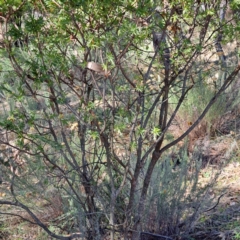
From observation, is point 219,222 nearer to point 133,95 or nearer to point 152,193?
point 152,193

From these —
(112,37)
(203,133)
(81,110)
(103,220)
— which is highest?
(203,133)

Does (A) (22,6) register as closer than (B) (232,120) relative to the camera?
Yes

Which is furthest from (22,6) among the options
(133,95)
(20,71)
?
(133,95)

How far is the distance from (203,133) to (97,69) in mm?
3243

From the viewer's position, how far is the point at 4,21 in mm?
1950

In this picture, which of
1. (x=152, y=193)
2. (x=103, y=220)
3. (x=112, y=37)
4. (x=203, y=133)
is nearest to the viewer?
Answer: (x=112, y=37)

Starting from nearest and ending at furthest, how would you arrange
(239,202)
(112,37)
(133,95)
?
1. (112,37)
2. (133,95)
3. (239,202)

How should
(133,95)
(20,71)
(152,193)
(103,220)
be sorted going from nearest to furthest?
(20,71), (133,95), (103,220), (152,193)

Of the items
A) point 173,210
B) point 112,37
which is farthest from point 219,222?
point 112,37

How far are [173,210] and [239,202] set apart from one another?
836 millimetres

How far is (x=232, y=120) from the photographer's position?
17.1 feet

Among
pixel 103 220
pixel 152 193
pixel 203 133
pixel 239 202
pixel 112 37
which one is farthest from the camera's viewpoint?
pixel 203 133

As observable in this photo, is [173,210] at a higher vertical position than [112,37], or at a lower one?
lower

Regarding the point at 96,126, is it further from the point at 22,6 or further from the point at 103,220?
the point at 103,220
